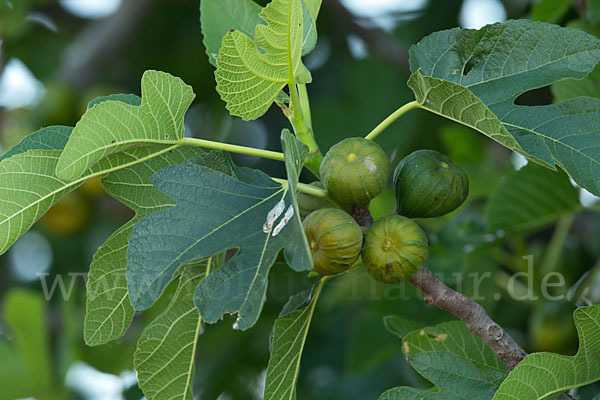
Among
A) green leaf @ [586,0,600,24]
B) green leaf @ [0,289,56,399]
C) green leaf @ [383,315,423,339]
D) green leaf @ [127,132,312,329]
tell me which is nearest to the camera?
green leaf @ [127,132,312,329]

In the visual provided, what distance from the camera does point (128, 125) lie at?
1192mm

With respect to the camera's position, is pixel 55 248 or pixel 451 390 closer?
pixel 451 390

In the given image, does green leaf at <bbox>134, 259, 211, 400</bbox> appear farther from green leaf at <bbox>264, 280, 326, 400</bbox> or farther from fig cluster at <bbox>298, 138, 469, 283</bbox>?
fig cluster at <bbox>298, 138, 469, 283</bbox>

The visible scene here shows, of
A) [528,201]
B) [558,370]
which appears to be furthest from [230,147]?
[528,201]

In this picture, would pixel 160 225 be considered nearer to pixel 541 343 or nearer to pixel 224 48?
pixel 224 48

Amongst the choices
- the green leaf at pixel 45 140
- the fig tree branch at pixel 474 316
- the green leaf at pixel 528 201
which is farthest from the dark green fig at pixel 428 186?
the green leaf at pixel 528 201

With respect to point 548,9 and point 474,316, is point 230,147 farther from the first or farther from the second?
point 548,9

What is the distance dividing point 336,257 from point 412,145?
2.37 metres

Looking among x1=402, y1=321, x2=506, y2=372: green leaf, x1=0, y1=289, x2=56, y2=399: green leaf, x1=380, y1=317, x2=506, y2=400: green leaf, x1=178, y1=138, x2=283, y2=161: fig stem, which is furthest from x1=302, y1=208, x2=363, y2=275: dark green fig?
x1=0, y1=289, x2=56, y2=399: green leaf

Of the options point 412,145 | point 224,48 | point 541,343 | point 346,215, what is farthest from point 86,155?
point 412,145

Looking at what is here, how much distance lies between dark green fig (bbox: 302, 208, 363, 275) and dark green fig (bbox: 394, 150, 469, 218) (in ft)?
0.56

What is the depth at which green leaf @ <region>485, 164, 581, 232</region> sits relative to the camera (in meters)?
2.09

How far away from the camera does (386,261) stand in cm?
120

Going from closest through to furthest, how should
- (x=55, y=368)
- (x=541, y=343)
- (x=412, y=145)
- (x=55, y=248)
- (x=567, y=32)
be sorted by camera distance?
(x=567, y=32)
(x=541, y=343)
(x=55, y=368)
(x=412, y=145)
(x=55, y=248)
